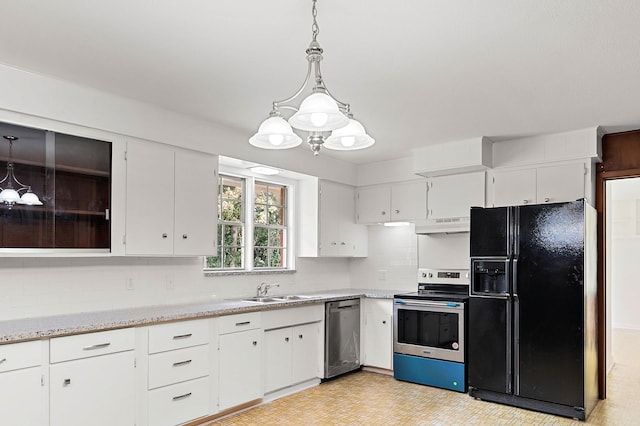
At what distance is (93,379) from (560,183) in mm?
4136

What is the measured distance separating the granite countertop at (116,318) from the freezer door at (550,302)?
200 centimetres

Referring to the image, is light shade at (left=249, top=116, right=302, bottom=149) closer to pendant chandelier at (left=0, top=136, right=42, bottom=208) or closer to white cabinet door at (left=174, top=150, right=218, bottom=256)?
pendant chandelier at (left=0, top=136, right=42, bottom=208)

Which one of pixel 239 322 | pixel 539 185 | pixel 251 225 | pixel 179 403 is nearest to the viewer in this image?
pixel 179 403

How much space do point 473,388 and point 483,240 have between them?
4.45ft

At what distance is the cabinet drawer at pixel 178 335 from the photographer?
11.1 ft

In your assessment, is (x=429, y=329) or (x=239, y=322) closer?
(x=239, y=322)

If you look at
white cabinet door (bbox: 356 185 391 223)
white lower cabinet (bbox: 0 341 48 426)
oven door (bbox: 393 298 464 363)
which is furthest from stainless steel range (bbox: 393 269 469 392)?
white lower cabinet (bbox: 0 341 48 426)

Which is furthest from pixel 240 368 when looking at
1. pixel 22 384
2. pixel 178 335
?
pixel 22 384

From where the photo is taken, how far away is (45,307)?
11.1ft

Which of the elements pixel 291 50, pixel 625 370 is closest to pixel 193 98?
pixel 291 50

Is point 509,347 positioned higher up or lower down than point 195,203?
lower down

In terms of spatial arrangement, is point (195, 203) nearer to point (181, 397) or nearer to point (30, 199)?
point (30, 199)

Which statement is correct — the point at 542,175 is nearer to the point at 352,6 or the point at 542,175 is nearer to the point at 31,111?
the point at 352,6

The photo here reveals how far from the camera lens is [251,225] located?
5.20 meters
